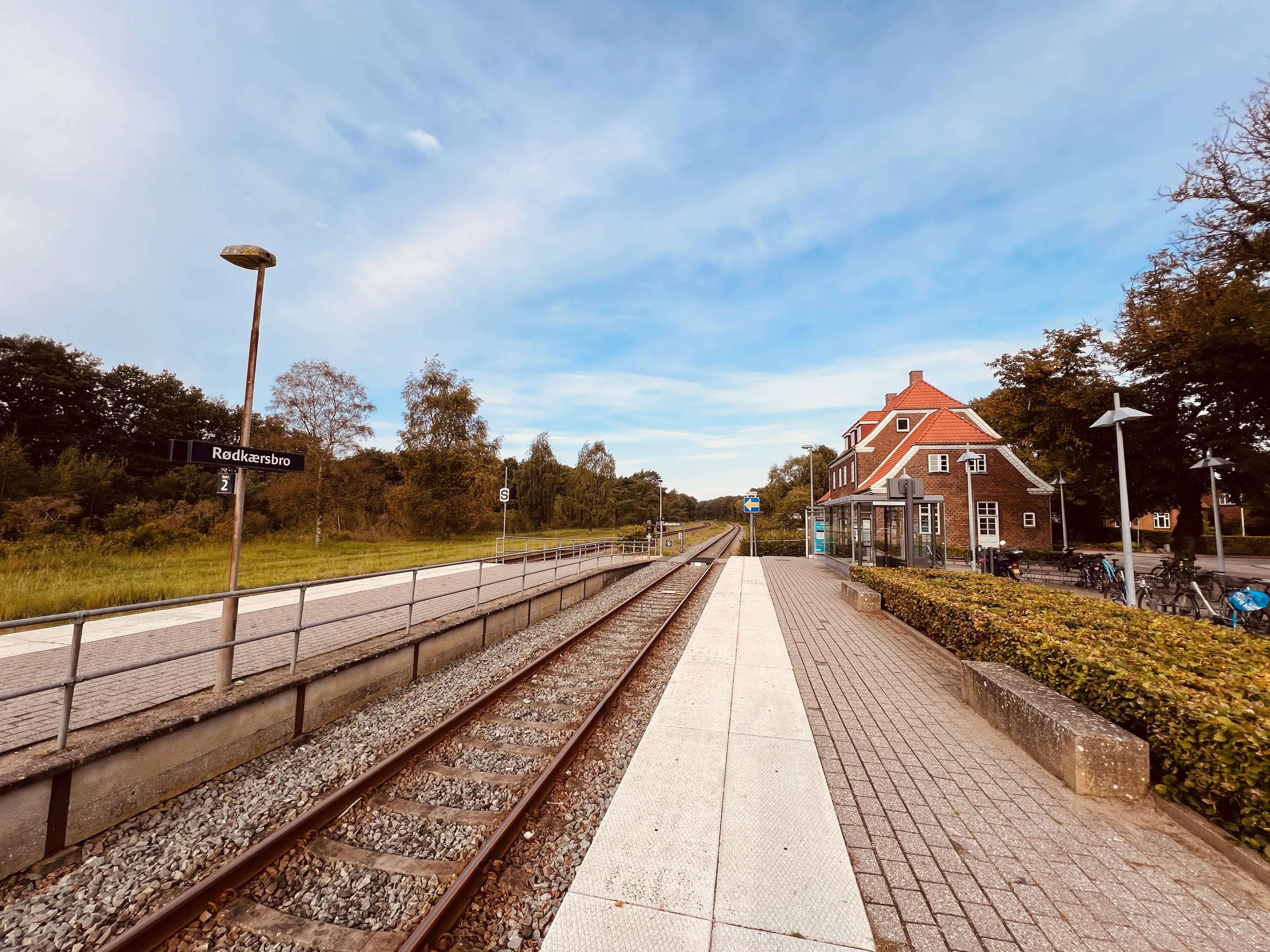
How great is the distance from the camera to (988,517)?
91.5 ft

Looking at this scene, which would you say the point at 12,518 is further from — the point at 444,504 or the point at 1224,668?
the point at 1224,668

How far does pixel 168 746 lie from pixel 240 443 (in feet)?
9.56

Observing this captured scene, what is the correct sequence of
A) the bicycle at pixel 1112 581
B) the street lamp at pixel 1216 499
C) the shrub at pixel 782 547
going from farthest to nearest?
the shrub at pixel 782 547, the street lamp at pixel 1216 499, the bicycle at pixel 1112 581

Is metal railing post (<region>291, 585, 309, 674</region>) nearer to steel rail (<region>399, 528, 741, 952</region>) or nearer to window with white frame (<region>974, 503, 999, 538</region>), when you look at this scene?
steel rail (<region>399, 528, 741, 952</region>)

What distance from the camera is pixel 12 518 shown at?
69.3 feet

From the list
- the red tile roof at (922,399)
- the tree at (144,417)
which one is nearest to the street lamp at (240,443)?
the red tile roof at (922,399)

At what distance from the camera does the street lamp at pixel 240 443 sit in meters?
4.76

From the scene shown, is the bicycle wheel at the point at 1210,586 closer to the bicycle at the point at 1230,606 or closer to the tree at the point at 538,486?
the bicycle at the point at 1230,606

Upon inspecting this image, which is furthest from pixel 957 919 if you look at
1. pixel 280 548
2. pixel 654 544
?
pixel 654 544

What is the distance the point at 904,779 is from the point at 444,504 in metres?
32.3

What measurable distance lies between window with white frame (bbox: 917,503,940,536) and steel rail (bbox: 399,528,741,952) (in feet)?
53.6

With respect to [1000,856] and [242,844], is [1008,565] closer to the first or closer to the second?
[1000,856]

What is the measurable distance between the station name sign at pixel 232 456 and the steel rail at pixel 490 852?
125 inches

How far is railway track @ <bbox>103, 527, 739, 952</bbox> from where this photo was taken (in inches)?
105
